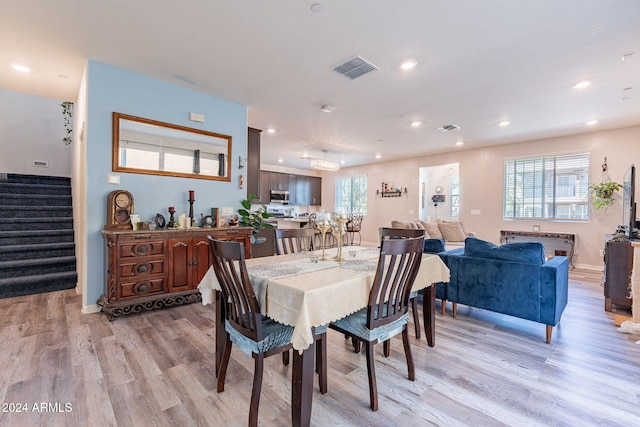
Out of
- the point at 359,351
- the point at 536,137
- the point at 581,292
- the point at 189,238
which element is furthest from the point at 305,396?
the point at 536,137

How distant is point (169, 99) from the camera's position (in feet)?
12.1

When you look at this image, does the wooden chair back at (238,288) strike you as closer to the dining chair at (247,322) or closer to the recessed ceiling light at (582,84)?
the dining chair at (247,322)

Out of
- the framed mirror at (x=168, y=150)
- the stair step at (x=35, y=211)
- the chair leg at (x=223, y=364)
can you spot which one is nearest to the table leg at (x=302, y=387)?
the chair leg at (x=223, y=364)

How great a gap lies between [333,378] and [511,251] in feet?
6.75

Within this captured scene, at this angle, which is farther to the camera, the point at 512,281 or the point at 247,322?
the point at 512,281

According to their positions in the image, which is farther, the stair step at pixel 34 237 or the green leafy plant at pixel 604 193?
the green leafy plant at pixel 604 193

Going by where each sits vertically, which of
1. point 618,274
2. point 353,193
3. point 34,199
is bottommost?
point 618,274

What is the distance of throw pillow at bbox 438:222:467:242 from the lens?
20.0 ft

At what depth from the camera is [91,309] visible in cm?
323

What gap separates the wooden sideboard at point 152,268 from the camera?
3033mm

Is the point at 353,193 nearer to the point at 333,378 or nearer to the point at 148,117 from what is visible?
the point at 148,117

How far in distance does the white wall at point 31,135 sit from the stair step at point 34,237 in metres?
2.74

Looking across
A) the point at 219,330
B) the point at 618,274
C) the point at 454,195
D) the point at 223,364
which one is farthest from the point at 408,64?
the point at 454,195

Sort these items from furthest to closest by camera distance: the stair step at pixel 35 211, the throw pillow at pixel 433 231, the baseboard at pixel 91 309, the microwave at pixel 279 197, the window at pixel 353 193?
the window at pixel 353 193
the microwave at pixel 279 197
the throw pillow at pixel 433 231
the stair step at pixel 35 211
the baseboard at pixel 91 309
